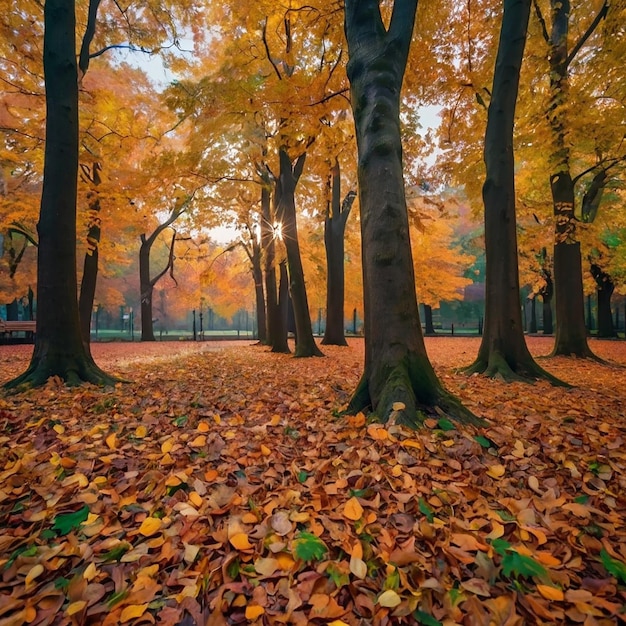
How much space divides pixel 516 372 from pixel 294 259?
6405 mm

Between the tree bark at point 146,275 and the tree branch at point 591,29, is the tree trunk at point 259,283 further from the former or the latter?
the tree branch at point 591,29

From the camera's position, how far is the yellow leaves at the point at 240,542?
1915mm

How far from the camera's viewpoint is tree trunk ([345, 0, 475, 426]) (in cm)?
361

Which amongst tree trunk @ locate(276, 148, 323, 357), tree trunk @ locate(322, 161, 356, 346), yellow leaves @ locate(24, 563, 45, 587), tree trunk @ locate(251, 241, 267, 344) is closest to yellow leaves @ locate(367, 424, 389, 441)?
yellow leaves @ locate(24, 563, 45, 587)

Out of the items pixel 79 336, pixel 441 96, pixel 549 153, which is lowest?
pixel 79 336

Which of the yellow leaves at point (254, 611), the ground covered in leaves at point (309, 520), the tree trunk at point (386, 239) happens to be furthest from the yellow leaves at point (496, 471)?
the yellow leaves at point (254, 611)

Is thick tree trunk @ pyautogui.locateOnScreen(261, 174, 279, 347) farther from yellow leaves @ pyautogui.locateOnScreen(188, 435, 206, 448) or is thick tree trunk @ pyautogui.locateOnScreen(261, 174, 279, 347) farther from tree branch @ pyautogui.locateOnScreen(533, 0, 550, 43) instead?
yellow leaves @ pyautogui.locateOnScreen(188, 435, 206, 448)

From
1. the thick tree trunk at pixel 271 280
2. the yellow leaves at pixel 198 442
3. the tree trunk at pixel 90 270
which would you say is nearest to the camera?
the yellow leaves at pixel 198 442

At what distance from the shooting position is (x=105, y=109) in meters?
8.75

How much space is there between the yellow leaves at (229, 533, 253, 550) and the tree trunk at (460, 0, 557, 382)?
5330mm

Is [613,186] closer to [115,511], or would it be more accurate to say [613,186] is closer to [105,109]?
[105,109]

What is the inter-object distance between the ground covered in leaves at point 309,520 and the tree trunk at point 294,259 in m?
6.67

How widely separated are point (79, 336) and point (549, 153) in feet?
32.1

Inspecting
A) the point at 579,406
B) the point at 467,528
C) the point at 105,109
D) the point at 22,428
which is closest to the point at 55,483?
the point at 22,428
